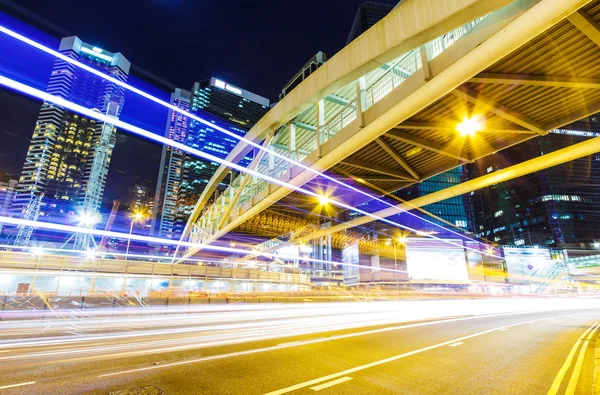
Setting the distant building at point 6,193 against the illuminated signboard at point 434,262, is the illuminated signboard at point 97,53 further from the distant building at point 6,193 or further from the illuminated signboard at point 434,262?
the illuminated signboard at point 434,262

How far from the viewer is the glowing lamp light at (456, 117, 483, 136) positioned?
40.6 feet

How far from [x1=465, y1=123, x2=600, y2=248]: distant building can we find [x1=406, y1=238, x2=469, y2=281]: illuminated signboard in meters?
85.1

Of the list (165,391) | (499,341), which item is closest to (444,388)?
(165,391)

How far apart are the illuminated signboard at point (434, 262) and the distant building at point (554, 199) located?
8507cm

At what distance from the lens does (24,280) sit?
23047mm

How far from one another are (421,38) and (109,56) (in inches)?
8972

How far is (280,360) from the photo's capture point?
7.51 metres

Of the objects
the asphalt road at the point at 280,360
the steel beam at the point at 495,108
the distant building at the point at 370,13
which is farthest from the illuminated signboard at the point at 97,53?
the steel beam at the point at 495,108

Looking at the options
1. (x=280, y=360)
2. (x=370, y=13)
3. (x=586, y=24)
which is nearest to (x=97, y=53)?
(x=370, y=13)

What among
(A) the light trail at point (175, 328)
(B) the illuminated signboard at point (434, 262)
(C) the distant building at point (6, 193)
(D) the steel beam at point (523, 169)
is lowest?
(A) the light trail at point (175, 328)

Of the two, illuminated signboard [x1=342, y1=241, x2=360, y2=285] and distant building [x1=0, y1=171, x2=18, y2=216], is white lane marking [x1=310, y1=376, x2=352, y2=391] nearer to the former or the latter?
illuminated signboard [x1=342, y1=241, x2=360, y2=285]

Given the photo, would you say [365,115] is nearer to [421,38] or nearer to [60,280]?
[421,38]

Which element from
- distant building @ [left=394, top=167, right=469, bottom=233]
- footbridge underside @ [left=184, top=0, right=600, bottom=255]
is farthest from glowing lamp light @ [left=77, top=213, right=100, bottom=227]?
distant building @ [left=394, top=167, right=469, bottom=233]

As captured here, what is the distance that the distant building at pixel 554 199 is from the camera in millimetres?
118938
